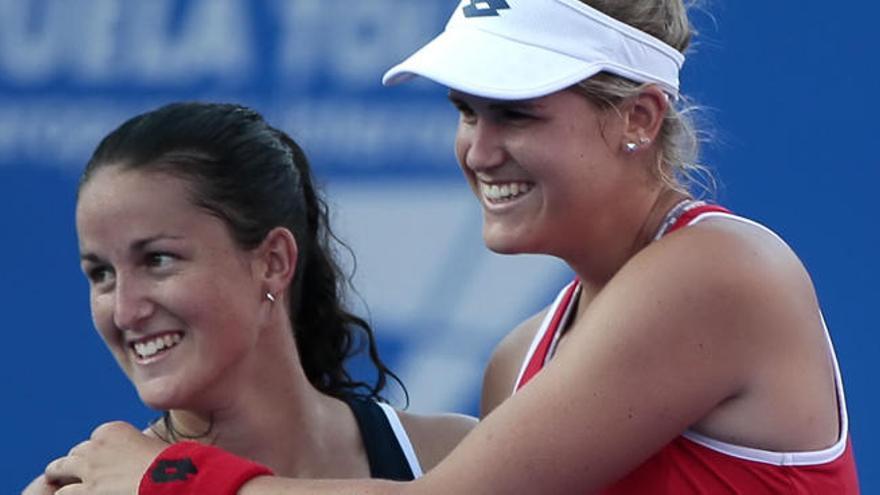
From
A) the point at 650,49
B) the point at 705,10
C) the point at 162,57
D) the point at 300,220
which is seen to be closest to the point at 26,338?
the point at 162,57

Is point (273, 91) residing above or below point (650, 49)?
below

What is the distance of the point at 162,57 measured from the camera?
10.4 feet

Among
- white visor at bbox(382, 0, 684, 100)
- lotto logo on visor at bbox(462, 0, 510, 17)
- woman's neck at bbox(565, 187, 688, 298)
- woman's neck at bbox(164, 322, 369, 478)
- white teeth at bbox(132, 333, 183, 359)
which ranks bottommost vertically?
woman's neck at bbox(164, 322, 369, 478)

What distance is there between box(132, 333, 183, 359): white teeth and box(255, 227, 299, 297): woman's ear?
17 cm

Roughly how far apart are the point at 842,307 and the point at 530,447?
163 cm

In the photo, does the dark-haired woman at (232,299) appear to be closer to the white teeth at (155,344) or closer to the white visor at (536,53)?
the white teeth at (155,344)

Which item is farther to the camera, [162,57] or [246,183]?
[162,57]

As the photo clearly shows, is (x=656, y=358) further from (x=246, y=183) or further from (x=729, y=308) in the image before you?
(x=246, y=183)

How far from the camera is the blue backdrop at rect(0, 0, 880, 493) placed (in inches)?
125

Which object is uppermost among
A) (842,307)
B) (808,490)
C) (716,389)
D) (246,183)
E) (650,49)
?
(650,49)

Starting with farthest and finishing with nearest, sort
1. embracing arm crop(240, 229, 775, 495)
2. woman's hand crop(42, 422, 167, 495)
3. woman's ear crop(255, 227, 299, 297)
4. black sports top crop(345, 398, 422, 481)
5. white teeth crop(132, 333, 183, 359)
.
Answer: black sports top crop(345, 398, 422, 481) → woman's ear crop(255, 227, 299, 297) → white teeth crop(132, 333, 183, 359) → woman's hand crop(42, 422, 167, 495) → embracing arm crop(240, 229, 775, 495)

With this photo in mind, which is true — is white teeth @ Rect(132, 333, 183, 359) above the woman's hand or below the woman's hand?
above

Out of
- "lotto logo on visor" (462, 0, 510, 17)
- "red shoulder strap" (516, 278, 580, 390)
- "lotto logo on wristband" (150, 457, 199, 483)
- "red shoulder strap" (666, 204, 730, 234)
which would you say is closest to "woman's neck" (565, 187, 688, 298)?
"red shoulder strap" (666, 204, 730, 234)

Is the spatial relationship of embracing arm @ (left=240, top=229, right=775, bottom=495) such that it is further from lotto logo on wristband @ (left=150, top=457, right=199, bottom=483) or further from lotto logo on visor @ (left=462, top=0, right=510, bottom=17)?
lotto logo on visor @ (left=462, top=0, right=510, bottom=17)
